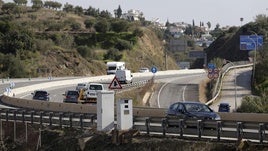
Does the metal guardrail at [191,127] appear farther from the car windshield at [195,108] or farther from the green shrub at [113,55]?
the green shrub at [113,55]

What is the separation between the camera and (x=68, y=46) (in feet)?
455

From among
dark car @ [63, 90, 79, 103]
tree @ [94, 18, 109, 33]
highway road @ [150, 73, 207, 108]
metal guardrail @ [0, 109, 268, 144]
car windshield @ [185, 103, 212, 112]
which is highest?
tree @ [94, 18, 109, 33]

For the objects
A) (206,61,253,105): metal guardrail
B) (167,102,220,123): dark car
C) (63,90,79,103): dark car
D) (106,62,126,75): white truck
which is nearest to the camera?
(167,102,220,123): dark car

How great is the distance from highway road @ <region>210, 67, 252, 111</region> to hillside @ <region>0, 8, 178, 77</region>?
112ft

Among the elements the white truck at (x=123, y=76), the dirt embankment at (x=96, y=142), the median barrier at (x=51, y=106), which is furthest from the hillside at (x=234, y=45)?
the dirt embankment at (x=96, y=142)

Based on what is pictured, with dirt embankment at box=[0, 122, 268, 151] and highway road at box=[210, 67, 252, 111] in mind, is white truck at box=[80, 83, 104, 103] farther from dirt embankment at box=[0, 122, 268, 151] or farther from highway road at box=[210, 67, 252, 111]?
dirt embankment at box=[0, 122, 268, 151]

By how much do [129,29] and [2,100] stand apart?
110 m

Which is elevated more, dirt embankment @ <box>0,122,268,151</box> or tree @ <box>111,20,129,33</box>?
tree @ <box>111,20,129,33</box>

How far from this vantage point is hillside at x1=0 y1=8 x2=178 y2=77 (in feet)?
379

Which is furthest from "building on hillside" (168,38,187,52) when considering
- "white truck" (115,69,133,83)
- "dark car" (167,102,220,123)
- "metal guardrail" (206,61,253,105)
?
"dark car" (167,102,220,123)

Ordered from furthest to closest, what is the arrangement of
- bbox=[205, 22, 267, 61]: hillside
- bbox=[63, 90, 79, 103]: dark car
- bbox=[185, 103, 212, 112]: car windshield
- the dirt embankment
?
bbox=[205, 22, 267, 61]: hillside → bbox=[63, 90, 79, 103]: dark car → bbox=[185, 103, 212, 112]: car windshield → the dirt embankment

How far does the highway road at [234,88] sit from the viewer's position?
213 ft

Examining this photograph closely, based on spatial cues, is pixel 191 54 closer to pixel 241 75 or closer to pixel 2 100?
pixel 241 75

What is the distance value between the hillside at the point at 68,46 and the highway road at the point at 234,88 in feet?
112
